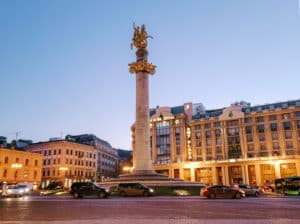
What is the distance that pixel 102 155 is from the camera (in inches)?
4636

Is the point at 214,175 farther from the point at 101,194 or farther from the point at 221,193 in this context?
the point at 101,194

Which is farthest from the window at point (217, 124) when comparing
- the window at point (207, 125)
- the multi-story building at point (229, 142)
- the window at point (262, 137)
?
the window at point (262, 137)

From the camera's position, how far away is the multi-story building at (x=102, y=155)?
112m

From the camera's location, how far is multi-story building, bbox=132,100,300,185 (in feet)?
297

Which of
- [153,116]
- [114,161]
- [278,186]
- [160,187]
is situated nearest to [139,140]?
[160,187]

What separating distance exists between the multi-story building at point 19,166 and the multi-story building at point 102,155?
16.3 metres

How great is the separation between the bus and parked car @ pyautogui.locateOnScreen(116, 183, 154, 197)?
2290 cm

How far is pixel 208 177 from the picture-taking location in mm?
99500

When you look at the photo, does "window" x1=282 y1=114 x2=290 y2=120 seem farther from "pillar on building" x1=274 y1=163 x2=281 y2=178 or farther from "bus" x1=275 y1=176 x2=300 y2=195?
"bus" x1=275 y1=176 x2=300 y2=195

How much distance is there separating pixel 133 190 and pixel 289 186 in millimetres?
25576

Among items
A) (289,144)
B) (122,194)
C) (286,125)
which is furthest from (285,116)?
(122,194)

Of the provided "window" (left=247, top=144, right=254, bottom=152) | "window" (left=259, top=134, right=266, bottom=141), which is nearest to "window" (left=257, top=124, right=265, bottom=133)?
"window" (left=259, top=134, right=266, bottom=141)

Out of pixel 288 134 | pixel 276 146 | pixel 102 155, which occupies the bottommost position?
pixel 102 155

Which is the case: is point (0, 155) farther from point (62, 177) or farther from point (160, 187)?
point (160, 187)
